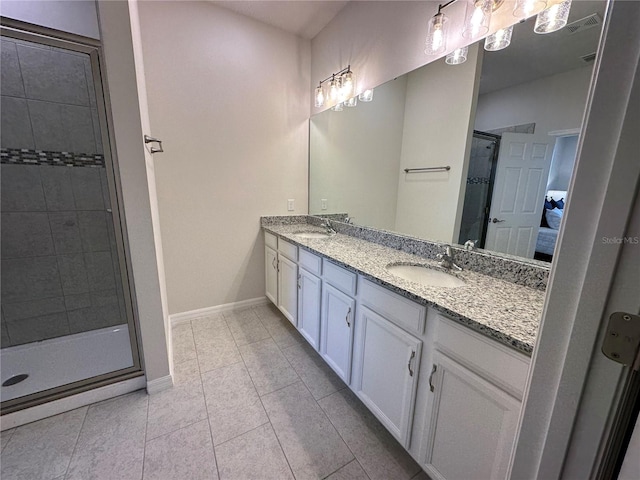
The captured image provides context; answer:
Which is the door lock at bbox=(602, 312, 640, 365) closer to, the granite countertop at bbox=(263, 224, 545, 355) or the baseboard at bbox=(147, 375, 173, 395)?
the granite countertop at bbox=(263, 224, 545, 355)

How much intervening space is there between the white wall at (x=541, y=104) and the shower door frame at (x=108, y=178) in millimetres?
1934

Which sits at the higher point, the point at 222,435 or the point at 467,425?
the point at 467,425

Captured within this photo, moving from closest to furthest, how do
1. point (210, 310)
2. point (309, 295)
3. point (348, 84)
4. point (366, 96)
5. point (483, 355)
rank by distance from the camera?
point (483, 355), point (309, 295), point (366, 96), point (348, 84), point (210, 310)

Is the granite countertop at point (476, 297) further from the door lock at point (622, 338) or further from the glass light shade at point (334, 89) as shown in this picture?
the glass light shade at point (334, 89)

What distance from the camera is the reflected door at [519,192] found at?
3.85 feet

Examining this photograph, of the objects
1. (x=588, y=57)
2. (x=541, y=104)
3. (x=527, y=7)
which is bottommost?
(x=541, y=104)

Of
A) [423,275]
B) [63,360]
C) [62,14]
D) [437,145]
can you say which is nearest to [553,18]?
[437,145]

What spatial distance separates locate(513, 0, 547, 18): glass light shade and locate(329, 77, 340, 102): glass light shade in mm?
1343

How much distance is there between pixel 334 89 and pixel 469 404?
7.86 feet

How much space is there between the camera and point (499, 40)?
4.04ft

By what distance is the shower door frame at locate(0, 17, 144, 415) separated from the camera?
51.9 inches

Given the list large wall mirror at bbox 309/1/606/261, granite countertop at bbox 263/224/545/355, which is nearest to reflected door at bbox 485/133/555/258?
large wall mirror at bbox 309/1/606/261

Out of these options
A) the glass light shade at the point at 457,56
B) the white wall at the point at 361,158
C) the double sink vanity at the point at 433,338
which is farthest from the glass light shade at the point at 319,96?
the double sink vanity at the point at 433,338

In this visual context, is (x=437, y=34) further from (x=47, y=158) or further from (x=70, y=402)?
(x=70, y=402)
